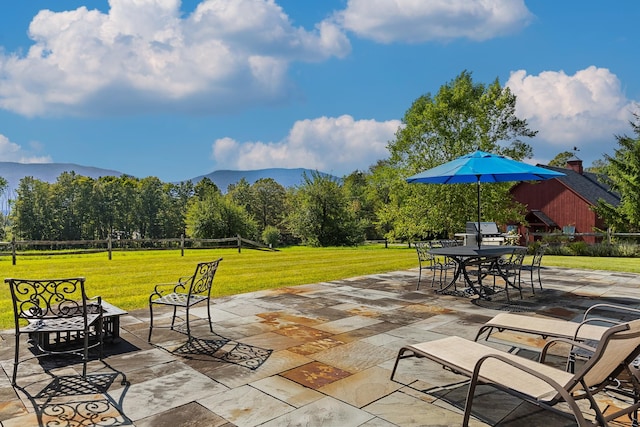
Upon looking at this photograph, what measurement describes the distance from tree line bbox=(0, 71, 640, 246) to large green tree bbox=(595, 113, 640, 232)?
0.05 metres

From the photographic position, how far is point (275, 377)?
11.4 ft

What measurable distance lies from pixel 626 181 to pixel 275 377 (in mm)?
25111

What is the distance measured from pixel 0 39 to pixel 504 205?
81.2ft

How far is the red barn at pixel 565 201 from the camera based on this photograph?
2731 centimetres

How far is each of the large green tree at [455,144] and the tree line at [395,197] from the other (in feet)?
0.19

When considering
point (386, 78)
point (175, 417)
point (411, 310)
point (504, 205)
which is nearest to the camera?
point (175, 417)

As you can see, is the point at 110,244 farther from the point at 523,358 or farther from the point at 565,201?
the point at 565,201

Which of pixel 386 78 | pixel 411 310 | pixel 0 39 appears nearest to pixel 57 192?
pixel 0 39

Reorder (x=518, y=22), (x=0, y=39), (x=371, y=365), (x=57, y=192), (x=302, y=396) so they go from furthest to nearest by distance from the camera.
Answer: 1. (x=57, y=192)
2. (x=0, y=39)
3. (x=518, y=22)
4. (x=371, y=365)
5. (x=302, y=396)

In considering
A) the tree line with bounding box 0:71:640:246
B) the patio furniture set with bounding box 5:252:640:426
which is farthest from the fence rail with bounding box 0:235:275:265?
the patio furniture set with bounding box 5:252:640:426

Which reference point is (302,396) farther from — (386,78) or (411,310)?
(386,78)

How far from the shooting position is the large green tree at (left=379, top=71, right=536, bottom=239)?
80.0ft

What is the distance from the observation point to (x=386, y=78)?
1852cm

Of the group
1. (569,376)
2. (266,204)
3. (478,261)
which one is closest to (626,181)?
(478,261)
